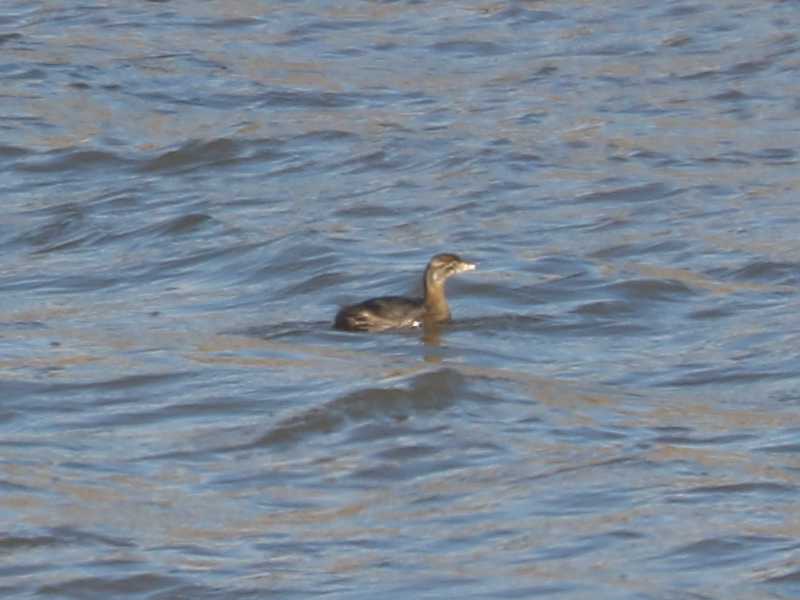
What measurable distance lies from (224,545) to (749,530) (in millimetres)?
1909

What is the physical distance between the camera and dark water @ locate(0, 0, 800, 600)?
9758 millimetres

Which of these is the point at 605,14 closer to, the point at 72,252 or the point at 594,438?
the point at 72,252

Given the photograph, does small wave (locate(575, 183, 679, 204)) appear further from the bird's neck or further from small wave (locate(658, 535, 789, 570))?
small wave (locate(658, 535, 789, 570))

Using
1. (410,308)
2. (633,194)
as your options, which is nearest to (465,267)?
(410,308)

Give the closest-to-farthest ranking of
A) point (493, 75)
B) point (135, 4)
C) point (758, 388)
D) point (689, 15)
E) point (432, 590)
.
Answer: point (432, 590)
point (758, 388)
point (493, 75)
point (689, 15)
point (135, 4)

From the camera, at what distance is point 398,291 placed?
14.7 metres

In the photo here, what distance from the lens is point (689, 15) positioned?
2225cm

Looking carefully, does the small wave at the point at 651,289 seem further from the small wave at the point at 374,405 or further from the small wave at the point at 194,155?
the small wave at the point at 194,155

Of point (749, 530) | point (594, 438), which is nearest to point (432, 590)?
point (749, 530)

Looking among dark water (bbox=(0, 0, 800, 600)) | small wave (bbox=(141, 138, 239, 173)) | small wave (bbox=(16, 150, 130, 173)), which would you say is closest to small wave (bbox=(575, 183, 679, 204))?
dark water (bbox=(0, 0, 800, 600))

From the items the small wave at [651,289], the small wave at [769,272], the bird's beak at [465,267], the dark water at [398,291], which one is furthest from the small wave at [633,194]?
the bird's beak at [465,267]

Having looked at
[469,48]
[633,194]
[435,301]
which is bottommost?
[633,194]

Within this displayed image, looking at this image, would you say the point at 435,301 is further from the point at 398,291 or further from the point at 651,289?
the point at 651,289

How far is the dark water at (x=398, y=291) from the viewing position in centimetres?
976
